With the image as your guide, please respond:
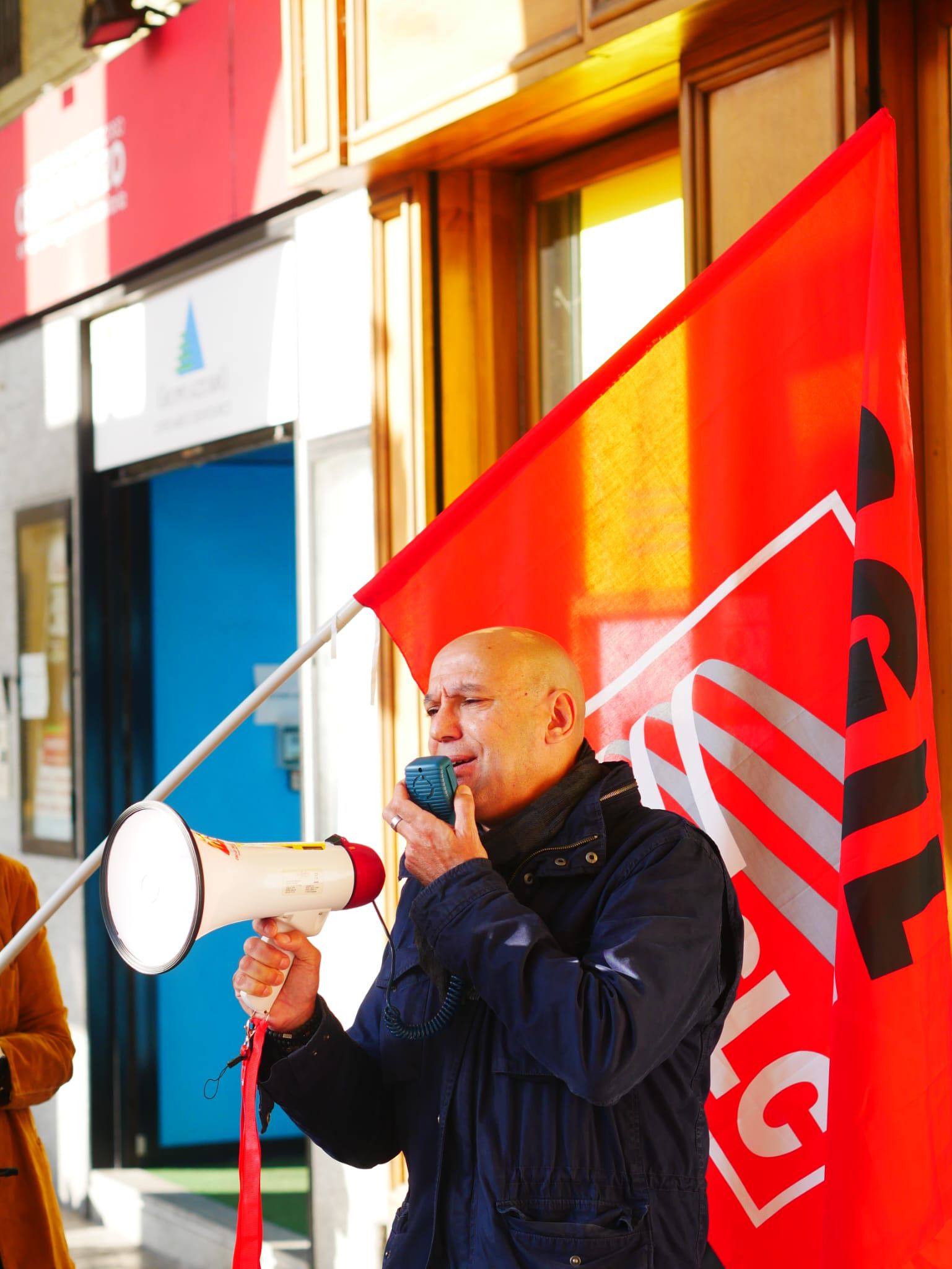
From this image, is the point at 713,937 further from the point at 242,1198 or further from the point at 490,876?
the point at 242,1198

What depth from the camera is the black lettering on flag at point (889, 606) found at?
2.50 metres

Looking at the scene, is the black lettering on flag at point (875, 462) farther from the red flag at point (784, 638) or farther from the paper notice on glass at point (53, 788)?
the paper notice on glass at point (53, 788)

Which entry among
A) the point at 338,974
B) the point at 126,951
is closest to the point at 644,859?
the point at 126,951

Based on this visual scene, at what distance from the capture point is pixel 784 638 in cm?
274

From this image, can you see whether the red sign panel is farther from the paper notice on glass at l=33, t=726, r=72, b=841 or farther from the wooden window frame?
the paper notice on glass at l=33, t=726, r=72, b=841

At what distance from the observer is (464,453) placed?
4477mm

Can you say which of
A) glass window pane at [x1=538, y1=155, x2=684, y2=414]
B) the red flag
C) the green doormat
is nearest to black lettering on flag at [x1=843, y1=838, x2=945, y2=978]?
the red flag

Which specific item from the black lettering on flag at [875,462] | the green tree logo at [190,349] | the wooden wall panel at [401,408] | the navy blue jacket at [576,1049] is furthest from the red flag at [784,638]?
the green tree logo at [190,349]

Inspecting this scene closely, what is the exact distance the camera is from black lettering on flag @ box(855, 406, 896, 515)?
99.3 inches

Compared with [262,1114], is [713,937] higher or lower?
higher

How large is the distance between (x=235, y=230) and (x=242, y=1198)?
3.83 metres

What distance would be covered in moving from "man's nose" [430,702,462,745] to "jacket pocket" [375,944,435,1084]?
0.32m

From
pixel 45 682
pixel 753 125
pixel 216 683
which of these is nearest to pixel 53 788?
pixel 45 682

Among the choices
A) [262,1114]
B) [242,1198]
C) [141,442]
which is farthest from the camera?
[141,442]
